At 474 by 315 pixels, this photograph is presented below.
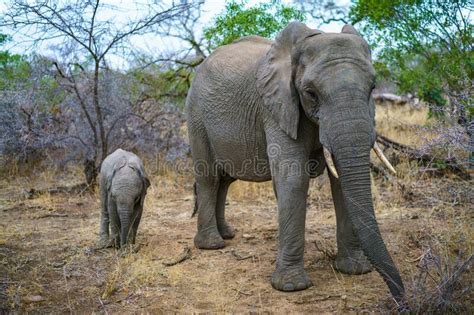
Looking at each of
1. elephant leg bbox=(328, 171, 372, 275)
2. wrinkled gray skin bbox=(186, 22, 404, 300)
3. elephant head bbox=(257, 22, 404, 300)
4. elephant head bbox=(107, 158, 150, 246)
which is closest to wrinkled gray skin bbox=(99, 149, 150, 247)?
elephant head bbox=(107, 158, 150, 246)

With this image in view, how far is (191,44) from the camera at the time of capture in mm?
10891

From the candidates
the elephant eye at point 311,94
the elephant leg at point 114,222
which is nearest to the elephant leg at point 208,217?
the elephant leg at point 114,222

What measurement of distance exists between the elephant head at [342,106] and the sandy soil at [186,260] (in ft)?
1.77

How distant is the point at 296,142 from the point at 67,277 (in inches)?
106

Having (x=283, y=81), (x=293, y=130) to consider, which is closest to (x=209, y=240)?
(x=293, y=130)

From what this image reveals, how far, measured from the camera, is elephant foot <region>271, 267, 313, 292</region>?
4664 mm

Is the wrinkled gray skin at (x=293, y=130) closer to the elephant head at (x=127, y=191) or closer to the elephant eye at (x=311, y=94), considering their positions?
the elephant eye at (x=311, y=94)

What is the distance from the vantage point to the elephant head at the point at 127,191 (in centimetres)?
576

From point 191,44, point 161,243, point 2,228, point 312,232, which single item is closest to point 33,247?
point 2,228

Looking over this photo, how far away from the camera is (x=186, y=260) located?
589 cm

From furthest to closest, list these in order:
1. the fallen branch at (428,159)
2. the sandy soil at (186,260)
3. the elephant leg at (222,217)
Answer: the fallen branch at (428,159)
the elephant leg at (222,217)
the sandy soil at (186,260)

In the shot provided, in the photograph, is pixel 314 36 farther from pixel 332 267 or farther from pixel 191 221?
pixel 191 221

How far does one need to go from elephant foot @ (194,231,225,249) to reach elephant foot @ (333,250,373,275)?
1617 mm

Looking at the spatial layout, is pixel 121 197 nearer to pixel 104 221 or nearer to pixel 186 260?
pixel 104 221
